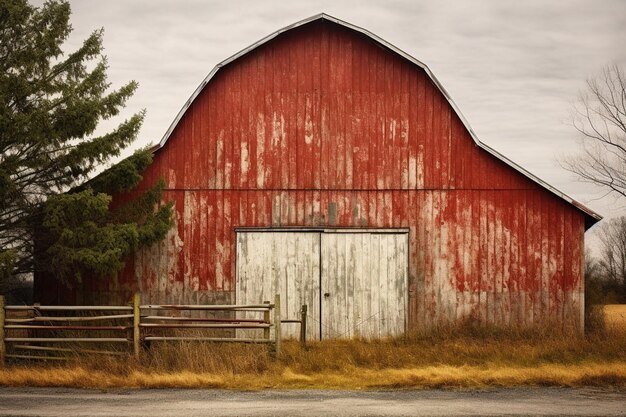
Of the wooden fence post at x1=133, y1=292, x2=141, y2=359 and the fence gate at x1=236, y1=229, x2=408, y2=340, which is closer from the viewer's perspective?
the wooden fence post at x1=133, y1=292, x2=141, y2=359

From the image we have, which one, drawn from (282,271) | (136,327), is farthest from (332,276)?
(136,327)

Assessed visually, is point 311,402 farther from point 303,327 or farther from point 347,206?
point 347,206

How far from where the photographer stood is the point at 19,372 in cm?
1195

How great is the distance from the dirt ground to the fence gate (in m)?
5.48

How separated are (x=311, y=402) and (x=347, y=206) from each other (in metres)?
7.20

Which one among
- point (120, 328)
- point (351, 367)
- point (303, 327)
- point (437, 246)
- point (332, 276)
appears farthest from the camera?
point (437, 246)

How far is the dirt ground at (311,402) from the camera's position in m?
9.05

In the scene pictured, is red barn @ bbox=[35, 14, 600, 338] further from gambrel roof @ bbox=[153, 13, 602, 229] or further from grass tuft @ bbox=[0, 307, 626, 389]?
grass tuft @ bbox=[0, 307, 626, 389]

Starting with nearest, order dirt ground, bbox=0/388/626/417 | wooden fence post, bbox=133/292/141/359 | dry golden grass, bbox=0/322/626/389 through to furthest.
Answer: dirt ground, bbox=0/388/626/417 → dry golden grass, bbox=0/322/626/389 → wooden fence post, bbox=133/292/141/359

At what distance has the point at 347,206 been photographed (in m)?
16.5

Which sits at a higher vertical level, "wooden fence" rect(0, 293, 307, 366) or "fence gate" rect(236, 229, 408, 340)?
"fence gate" rect(236, 229, 408, 340)

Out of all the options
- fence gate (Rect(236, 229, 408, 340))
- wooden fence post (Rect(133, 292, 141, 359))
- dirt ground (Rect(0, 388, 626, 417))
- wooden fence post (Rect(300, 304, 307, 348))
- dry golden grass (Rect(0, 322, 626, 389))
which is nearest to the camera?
dirt ground (Rect(0, 388, 626, 417))

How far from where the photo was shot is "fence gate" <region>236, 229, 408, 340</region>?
16250mm

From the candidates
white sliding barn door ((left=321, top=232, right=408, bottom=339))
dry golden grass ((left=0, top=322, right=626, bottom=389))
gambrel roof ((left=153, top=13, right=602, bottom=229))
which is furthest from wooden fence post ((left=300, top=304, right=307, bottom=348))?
gambrel roof ((left=153, top=13, right=602, bottom=229))
